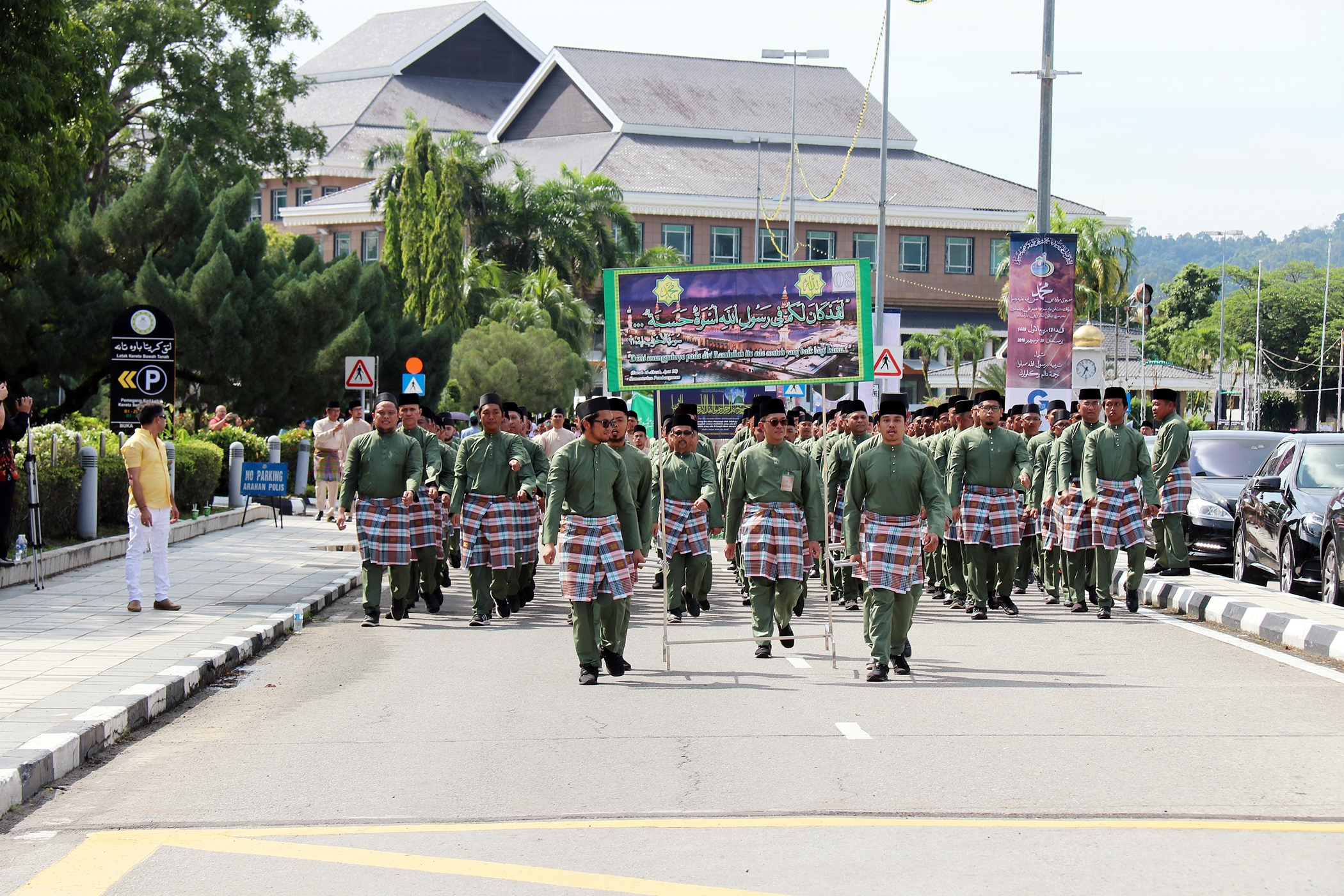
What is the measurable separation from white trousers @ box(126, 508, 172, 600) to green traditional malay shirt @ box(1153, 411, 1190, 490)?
8802 millimetres

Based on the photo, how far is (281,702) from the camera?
9.55 metres

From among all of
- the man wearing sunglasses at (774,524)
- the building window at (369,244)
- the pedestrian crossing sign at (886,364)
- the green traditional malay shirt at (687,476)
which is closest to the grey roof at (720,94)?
the building window at (369,244)

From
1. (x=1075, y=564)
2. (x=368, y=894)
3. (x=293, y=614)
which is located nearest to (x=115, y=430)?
(x=293, y=614)

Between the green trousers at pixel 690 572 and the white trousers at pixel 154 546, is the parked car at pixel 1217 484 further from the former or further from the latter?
the white trousers at pixel 154 546

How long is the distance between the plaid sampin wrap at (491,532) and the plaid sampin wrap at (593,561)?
140 inches

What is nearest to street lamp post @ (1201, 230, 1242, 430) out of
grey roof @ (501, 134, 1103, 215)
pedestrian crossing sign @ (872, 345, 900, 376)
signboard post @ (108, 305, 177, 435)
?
grey roof @ (501, 134, 1103, 215)

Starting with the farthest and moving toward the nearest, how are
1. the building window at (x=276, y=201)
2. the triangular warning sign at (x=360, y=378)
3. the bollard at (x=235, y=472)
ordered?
the building window at (x=276, y=201)
the triangular warning sign at (x=360, y=378)
the bollard at (x=235, y=472)

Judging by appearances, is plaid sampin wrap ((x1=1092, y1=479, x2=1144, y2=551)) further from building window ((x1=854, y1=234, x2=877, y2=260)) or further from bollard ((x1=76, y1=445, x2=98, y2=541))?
building window ((x1=854, y1=234, x2=877, y2=260))

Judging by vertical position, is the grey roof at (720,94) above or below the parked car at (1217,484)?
above

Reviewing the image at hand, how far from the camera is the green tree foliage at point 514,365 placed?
42.9 meters

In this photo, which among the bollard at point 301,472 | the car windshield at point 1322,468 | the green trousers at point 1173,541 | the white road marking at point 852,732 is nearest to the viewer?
the white road marking at point 852,732

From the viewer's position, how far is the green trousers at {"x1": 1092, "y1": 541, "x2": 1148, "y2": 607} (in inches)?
546

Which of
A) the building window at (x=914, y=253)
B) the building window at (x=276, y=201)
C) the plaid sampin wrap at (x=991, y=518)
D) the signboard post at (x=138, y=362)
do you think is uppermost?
the building window at (x=276, y=201)

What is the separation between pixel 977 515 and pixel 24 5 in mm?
10596
